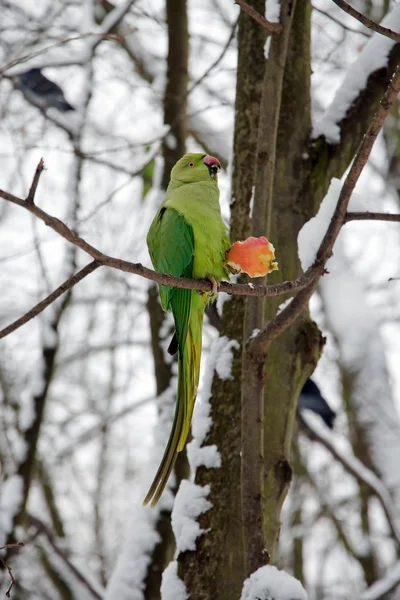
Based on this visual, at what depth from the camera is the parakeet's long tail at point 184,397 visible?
1992 millimetres

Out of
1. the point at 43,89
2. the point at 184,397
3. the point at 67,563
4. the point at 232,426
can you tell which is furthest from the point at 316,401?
the point at 43,89

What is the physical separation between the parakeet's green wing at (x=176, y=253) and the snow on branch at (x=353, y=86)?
2.48 feet

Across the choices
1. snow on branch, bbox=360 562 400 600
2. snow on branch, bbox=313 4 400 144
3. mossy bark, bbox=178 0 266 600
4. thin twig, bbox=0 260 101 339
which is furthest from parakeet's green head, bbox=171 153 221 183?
snow on branch, bbox=360 562 400 600

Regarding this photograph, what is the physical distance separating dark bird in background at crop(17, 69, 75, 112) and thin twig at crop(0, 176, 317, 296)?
2552mm

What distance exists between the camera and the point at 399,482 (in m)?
4.40

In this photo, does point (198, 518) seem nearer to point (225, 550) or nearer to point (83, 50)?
point (225, 550)

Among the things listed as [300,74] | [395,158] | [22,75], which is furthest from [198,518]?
[395,158]

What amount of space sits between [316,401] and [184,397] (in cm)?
91

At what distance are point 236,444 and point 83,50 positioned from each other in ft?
10.8

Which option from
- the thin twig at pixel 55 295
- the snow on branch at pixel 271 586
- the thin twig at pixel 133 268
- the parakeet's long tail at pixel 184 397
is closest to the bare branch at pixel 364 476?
the parakeet's long tail at pixel 184 397

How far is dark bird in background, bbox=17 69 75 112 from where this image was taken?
3799mm

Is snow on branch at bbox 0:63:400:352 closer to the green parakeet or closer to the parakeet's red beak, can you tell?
the green parakeet

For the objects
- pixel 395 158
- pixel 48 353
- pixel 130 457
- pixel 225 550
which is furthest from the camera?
pixel 130 457

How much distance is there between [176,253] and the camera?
2459 millimetres
